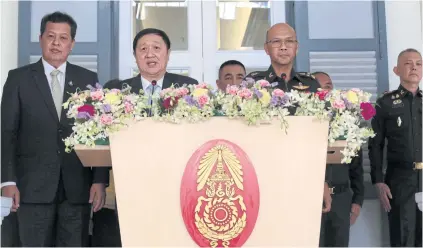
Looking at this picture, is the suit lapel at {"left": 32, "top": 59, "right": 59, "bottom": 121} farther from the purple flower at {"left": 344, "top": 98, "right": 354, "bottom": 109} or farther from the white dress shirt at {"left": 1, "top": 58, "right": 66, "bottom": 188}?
the purple flower at {"left": 344, "top": 98, "right": 354, "bottom": 109}

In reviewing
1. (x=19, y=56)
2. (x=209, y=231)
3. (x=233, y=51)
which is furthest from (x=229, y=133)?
(x=19, y=56)

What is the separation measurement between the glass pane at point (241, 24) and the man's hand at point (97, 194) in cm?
176

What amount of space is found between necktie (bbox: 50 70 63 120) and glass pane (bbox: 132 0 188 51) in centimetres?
134

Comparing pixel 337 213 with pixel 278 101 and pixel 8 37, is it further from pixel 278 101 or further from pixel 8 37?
pixel 8 37

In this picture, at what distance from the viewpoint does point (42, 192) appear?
2.52 m

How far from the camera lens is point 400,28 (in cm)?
407

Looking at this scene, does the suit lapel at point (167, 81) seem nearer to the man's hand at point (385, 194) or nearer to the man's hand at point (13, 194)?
the man's hand at point (13, 194)

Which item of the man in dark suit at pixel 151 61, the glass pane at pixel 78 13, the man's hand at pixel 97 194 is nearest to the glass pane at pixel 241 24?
the glass pane at pixel 78 13

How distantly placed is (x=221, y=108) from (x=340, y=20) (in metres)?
2.42

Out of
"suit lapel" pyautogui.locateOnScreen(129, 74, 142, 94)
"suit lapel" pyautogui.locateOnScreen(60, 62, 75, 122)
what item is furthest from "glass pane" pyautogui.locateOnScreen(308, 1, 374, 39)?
"suit lapel" pyautogui.locateOnScreen(60, 62, 75, 122)

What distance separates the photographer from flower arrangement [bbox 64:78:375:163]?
184cm

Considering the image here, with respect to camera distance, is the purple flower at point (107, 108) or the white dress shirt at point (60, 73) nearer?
the purple flower at point (107, 108)

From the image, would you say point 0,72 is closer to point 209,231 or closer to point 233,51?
point 233,51

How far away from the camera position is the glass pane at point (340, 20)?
402cm
